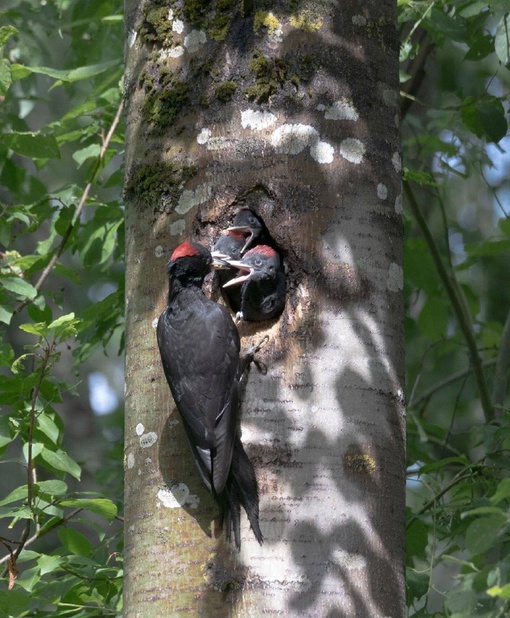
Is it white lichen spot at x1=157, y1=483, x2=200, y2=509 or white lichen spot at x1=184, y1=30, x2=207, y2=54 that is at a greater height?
white lichen spot at x1=184, y1=30, x2=207, y2=54

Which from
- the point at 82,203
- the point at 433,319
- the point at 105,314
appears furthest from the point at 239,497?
the point at 433,319

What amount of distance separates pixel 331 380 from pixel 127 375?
63cm

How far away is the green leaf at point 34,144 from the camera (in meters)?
3.57

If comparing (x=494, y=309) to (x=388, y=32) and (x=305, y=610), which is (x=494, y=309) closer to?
(x=388, y=32)

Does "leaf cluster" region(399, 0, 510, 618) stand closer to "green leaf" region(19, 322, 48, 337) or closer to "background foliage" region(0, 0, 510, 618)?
"background foliage" region(0, 0, 510, 618)

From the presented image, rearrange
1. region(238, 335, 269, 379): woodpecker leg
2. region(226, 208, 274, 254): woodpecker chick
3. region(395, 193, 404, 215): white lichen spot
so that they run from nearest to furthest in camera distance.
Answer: region(238, 335, 269, 379): woodpecker leg, region(226, 208, 274, 254): woodpecker chick, region(395, 193, 404, 215): white lichen spot

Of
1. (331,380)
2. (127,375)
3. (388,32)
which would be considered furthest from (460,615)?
(388,32)

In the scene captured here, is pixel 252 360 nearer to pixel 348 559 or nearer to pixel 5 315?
pixel 348 559

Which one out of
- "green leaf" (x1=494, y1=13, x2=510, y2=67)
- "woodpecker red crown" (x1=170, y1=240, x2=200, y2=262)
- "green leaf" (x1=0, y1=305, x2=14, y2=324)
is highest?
"green leaf" (x1=494, y1=13, x2=510, y2=67)

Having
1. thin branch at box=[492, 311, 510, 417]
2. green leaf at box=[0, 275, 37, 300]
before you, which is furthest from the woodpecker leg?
thin branch at box=[492, 311, 510, 417]

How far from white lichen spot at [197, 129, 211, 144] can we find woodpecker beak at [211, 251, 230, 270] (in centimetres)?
33

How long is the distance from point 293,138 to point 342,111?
18 centimetres

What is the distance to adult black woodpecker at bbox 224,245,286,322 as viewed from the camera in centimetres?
271

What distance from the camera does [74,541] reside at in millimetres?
3189
